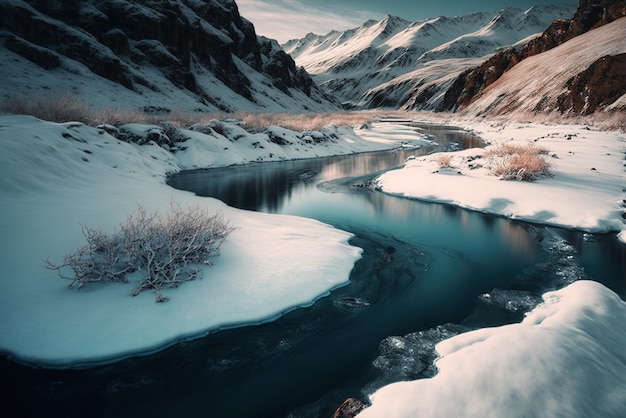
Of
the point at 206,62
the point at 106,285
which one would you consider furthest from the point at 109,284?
the point at 206,62

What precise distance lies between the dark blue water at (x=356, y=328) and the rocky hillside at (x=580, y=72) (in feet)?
96.6

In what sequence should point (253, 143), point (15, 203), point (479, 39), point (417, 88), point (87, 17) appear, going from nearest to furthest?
point (15, 203) < point (253, 143) < point (87, 17) < point (417, 88) < point (479, 39)

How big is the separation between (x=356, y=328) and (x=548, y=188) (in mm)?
8948

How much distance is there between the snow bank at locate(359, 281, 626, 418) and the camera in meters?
2.57

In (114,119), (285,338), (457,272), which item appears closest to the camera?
(285,338)

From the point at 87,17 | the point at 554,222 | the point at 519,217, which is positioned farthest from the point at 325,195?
the point at 87,17

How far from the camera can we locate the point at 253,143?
22.1 meters

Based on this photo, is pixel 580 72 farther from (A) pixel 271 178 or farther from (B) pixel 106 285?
(B) pixel 106 285

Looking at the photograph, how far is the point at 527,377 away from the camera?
2805 millimetres

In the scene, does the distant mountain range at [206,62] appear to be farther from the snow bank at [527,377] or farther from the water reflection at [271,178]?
the snow bank at [527,377]

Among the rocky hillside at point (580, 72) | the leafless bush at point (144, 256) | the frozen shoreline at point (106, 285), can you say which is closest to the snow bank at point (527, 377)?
the frozen shoreline at point (106, 285)

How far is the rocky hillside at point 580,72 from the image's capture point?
2878cm

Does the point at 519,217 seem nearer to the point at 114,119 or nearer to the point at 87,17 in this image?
the point at 114,119

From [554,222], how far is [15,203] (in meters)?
12.3
